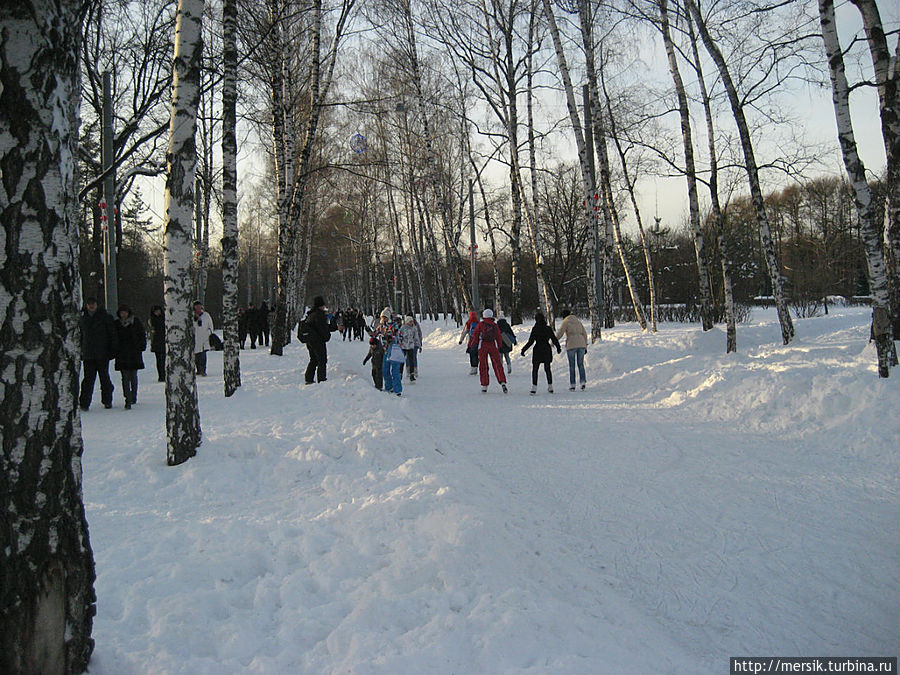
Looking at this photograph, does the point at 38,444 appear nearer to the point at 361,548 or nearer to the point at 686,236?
the point at 361,548

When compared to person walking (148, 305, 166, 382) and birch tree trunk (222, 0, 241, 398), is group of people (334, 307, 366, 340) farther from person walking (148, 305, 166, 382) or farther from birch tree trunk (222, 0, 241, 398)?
birch tree trunk (222, 0, 241, 398)

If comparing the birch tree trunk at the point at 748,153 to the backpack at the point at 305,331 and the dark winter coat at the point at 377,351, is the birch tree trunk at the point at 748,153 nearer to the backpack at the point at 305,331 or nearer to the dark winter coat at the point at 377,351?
the dark winter coat at the point at 377,351

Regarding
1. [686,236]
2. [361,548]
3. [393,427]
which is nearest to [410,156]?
[393,427]

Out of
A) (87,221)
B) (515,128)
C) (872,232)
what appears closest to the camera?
(872,232)

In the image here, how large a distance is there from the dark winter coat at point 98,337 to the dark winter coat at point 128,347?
0.34 feet

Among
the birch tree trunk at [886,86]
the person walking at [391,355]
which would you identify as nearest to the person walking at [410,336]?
the person walking at [391,355]

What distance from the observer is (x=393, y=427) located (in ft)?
24.7

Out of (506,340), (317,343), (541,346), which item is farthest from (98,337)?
(506,340)

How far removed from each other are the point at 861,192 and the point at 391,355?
8.79m

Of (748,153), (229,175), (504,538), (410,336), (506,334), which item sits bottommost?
(504,538)

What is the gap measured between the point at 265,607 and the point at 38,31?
3.06 metres

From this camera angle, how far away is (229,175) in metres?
9.91

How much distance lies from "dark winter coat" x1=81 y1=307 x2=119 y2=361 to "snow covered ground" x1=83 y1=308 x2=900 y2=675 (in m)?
2.03

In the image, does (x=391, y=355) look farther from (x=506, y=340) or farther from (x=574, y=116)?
(x=574, y=116)
